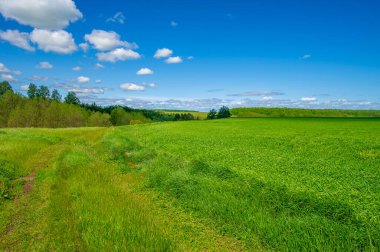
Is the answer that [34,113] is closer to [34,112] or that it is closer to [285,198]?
[34,112]

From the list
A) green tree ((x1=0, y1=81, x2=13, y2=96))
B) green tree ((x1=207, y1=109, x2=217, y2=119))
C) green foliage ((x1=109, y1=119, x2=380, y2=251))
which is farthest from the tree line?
green foliage ((x1=109, y1=119, x2=380, y2=251))

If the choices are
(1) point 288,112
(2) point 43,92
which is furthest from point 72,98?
(1) point 288,112

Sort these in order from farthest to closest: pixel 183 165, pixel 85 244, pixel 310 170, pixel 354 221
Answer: pixel 183 165
pixel 310 170
pixel 354 221
pixel 85 244

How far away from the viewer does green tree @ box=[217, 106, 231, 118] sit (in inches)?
4476

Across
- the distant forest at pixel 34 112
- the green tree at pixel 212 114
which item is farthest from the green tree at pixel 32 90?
the green tree at pixel 212 114

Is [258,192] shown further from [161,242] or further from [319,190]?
[161,242]

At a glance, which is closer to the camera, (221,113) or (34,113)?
(34,113)

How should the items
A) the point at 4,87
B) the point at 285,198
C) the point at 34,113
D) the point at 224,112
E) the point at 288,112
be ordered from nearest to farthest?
1. the point at 285,198
2. the point at 34,113
3. the point at 4,87
4. the point at 224,112
5. the point at 288,112

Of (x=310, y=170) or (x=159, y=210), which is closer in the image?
(x=159, y=210)

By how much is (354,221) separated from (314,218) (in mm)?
951

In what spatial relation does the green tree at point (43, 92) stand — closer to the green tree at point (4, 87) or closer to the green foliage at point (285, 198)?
the green tree at point (4, 87)

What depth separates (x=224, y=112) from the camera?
377 ft

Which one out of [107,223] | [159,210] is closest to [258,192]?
[159,210]

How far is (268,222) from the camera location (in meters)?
6.50
